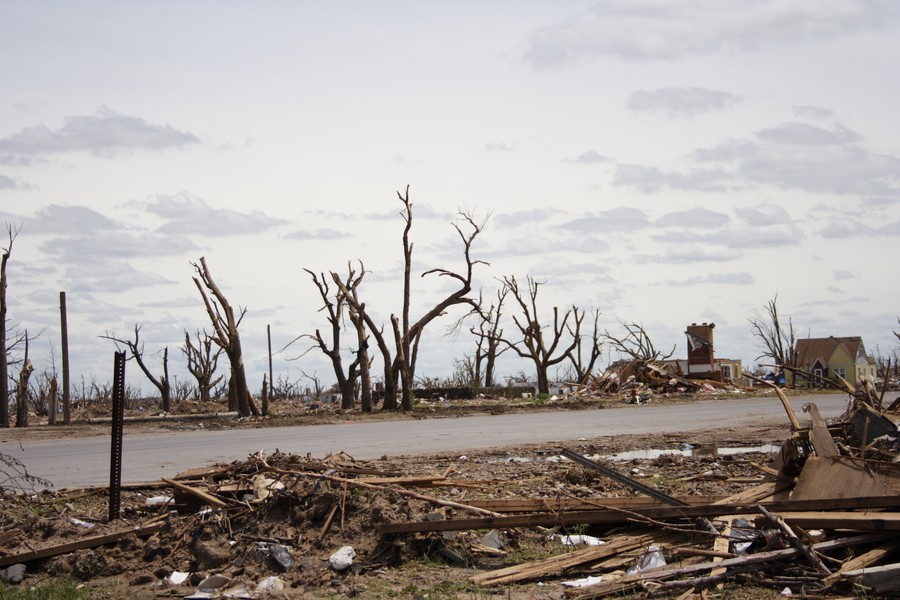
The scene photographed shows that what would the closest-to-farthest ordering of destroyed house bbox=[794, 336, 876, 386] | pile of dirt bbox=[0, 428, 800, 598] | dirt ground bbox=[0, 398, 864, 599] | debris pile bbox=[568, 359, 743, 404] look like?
dirt ground bbox=[0, 398, 864, 599] → pile of dirt bbox=[0, 428, 800, 598] → debris pile bbox=[568, 359, 743, 404] → destroyed house bbox=[794, 336, 876, 386]

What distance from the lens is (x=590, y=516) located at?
7.20 meters

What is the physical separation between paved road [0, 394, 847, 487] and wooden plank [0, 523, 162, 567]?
467 cm

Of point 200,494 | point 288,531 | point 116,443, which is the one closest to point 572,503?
point 288,531

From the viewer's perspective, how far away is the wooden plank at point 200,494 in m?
8.30

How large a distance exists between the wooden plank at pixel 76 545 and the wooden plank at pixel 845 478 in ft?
17.7

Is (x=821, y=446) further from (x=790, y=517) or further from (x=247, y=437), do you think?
(x=247, y=437)

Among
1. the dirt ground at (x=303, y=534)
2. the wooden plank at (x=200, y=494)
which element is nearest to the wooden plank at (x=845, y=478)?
the dirt ground at (x=303, y=534)

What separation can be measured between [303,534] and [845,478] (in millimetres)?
4290

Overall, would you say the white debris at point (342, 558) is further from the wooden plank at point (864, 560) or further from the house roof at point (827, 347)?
the house roof at point (827, 347)

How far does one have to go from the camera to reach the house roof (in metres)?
77.2

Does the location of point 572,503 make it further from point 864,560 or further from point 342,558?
point 864,560

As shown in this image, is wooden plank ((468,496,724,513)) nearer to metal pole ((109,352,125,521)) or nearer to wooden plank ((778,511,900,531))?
wooden plank ((778,511,900,531))

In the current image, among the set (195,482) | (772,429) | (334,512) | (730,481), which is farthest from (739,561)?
(772,429)

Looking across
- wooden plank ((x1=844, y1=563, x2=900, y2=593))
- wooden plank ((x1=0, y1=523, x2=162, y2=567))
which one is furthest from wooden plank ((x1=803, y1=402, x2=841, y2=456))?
wooden plank ((x1=0, y1=523, x2=162, y2=567))
